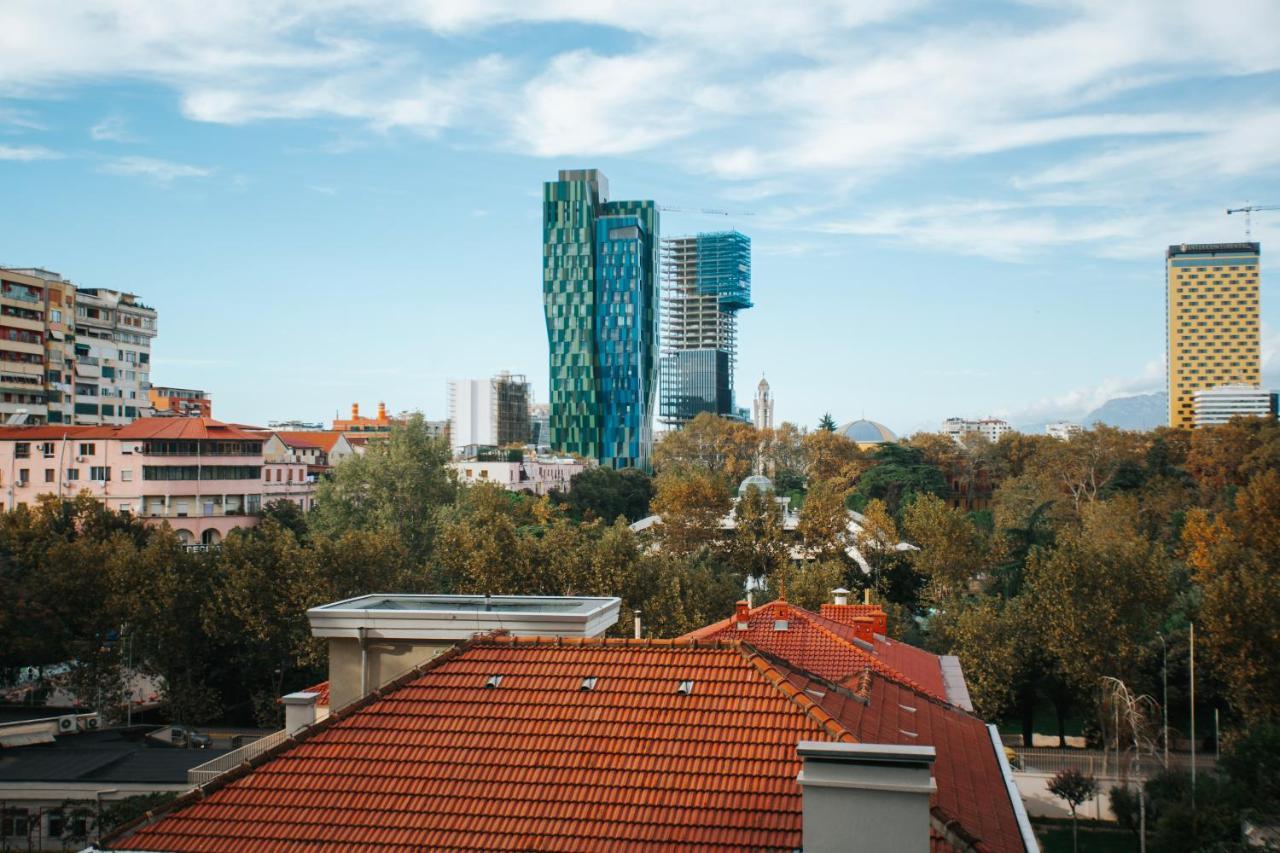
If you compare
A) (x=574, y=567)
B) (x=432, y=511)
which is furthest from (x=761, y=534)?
(x=574, y=567)

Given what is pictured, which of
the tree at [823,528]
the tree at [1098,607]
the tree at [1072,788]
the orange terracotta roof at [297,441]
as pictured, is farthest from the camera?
the orange terracotta roof at [297,441]

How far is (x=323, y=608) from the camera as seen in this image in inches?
429

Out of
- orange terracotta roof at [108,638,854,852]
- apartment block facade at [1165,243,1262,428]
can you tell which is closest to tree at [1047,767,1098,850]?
orange terracotta roof at [108,638,854,852]

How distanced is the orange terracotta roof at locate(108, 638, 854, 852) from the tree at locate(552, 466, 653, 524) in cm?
6621

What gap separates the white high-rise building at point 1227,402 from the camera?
153 m

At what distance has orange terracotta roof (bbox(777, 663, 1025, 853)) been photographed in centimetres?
796

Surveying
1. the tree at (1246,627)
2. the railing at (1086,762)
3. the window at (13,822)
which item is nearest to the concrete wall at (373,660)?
the window at (13,822)

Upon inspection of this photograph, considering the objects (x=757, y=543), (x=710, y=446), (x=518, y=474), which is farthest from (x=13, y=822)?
(x=710, y=446)

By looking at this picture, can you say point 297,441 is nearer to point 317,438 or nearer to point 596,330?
point 317,438

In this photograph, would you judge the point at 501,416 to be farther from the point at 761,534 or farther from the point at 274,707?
the point at 274,707

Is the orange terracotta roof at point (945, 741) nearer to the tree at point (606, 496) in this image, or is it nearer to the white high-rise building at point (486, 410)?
the tree at point (606, 496)

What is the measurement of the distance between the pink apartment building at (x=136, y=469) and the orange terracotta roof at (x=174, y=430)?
0.15 ft

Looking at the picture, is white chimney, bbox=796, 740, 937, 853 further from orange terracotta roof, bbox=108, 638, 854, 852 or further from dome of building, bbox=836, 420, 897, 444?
dome of building, bbox=836, 420, 897, 444

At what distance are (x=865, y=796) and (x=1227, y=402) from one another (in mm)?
173758
